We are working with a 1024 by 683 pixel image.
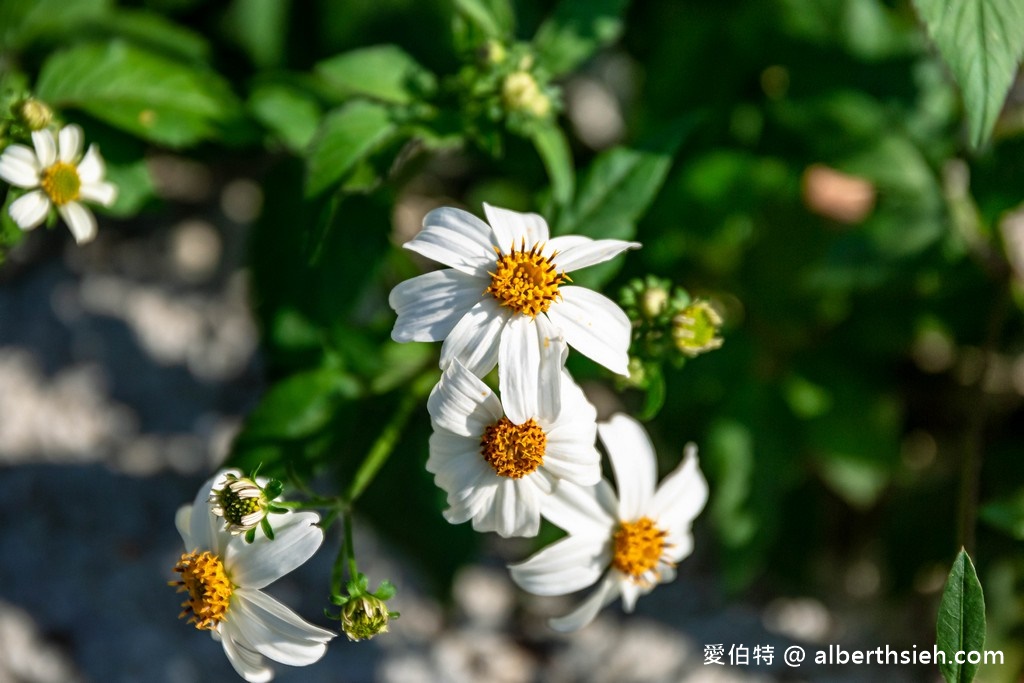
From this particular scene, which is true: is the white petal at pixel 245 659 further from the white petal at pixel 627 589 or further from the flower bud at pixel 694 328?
the flower bud at pixel 694 328

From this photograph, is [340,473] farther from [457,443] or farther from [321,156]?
[321,156]

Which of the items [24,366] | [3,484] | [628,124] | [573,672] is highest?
[628,124]

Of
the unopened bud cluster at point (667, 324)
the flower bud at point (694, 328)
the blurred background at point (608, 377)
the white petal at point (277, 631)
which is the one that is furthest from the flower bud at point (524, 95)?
the white petal at point (277, 631)

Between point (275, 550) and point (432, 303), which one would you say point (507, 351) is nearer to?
point (432, 303)

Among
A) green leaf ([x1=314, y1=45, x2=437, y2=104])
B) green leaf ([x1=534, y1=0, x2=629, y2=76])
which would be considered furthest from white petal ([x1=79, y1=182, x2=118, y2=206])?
green leaf ([x1=534, y1=0, x2=629, y2=76])

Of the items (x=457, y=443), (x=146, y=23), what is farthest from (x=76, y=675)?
(x=146, y=23)

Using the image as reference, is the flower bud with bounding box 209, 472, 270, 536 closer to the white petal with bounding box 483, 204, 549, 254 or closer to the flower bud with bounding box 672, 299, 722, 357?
the white petal with bounding box 483, 204, 549, 254
